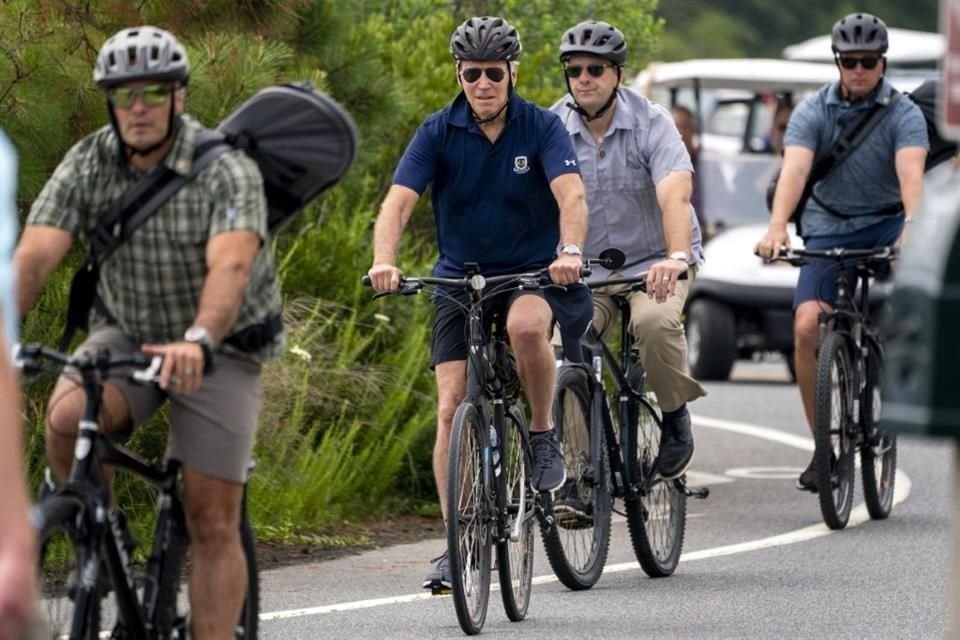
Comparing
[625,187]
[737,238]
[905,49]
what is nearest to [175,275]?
[625,187]

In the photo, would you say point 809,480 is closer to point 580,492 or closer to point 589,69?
point 580,492

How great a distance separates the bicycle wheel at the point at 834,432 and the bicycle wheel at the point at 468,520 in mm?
2894

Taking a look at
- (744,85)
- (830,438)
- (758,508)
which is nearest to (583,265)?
(830,438)

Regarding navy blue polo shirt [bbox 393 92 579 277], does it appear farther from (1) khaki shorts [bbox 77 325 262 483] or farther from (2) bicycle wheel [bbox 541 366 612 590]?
(1) khaki shorts [bbox 77 325 262 483]

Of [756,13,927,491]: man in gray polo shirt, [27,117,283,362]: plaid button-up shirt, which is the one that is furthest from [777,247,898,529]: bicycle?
[27,117,283,362]: plaid button-up shirt

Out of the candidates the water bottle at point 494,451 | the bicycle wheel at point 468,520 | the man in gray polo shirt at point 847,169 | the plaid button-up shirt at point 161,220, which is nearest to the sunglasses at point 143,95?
the plaid button-up shirt at point 161,220

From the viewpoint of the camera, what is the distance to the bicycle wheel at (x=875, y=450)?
1127 centimetres

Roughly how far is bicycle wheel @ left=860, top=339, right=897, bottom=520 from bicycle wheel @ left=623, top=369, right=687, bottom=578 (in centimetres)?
154

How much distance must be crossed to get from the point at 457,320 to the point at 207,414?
2.76 m

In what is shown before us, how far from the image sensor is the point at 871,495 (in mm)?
11297

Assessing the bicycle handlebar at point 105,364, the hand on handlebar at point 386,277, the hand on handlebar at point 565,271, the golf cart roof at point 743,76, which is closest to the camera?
the bicycle handlebar at point 105,364

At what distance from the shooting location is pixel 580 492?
30.7ft

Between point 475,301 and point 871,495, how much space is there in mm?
3362

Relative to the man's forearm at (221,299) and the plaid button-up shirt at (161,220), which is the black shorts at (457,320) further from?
the man's forearm at (221,299)
